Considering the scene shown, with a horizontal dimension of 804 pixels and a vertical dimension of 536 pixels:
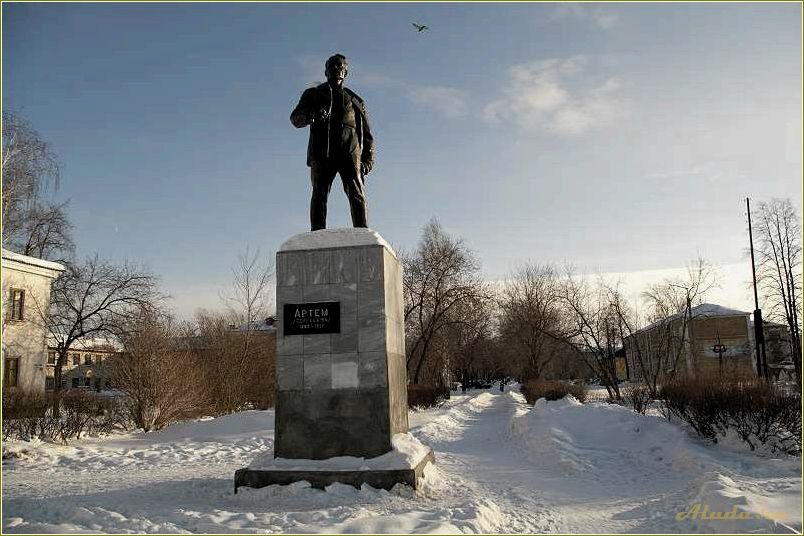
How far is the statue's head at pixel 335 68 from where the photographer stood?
8.00 metres

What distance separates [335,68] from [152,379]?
10.9m

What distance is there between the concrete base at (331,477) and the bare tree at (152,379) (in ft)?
32.9

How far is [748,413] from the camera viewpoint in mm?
9625

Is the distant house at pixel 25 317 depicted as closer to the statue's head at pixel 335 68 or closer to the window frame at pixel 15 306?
the window frame at pixel 15 306

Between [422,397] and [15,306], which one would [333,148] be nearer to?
[422,397]

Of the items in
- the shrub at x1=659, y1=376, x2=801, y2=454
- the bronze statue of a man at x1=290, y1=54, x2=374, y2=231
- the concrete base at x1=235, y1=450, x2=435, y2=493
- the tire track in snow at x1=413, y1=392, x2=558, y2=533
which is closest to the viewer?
the tire track in snow at x1=413, y1=392, x2=558, y2=533

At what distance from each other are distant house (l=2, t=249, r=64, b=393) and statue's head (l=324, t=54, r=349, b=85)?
64.3 feet

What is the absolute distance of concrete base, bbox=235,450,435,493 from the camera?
20.5 feet

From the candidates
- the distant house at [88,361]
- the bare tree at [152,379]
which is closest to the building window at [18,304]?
the distant house at [88,361]

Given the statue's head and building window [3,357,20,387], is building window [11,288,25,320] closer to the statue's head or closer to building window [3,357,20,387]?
building window [3,357,20,387]

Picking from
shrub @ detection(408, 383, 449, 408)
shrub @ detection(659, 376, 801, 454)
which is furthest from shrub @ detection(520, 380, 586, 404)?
shrub @ detection(659, 376, 801, 454)

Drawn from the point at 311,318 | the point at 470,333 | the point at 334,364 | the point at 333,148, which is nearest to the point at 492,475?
the point at 334,364

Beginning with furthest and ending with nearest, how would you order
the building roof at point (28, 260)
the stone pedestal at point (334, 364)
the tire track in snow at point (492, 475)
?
the building roof at point (28, 260)
the stone pedestal at point (334, 364)
the tire track in snow at point (492, 475)

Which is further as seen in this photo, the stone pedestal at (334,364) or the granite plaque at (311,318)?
the granite plaque at (311,318)
